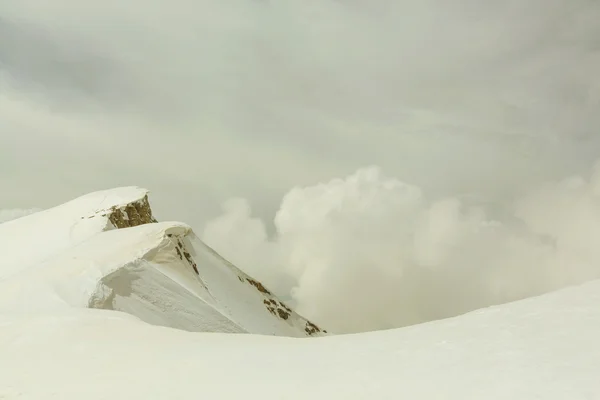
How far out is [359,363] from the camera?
8.30 m

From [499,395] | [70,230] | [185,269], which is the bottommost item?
[499,395]

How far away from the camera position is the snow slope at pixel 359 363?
6699 mm

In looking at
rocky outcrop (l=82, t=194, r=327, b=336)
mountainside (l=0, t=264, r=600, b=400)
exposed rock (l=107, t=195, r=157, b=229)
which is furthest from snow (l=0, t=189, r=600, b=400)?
exposed rock (l=107, t=195, r=157, b=229)

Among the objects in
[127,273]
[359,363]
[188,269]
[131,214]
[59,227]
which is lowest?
[359,363]

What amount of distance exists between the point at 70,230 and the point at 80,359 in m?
44.0

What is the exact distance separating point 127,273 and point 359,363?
71.5ft

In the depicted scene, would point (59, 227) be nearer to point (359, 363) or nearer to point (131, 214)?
point (131, 214)

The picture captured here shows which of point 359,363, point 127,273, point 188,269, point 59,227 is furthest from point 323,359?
point 59,227

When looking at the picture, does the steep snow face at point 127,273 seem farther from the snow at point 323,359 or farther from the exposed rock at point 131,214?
the snow at point 323,359

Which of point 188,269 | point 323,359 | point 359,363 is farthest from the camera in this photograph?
point 188,269

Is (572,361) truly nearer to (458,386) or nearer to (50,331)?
(458,386)

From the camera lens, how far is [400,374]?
7.47 metres

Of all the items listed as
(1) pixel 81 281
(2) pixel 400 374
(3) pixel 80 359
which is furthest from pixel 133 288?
(2) pixel 400 374

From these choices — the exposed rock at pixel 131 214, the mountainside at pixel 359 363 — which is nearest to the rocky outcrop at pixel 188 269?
the exposed rock at pixel 131 214
